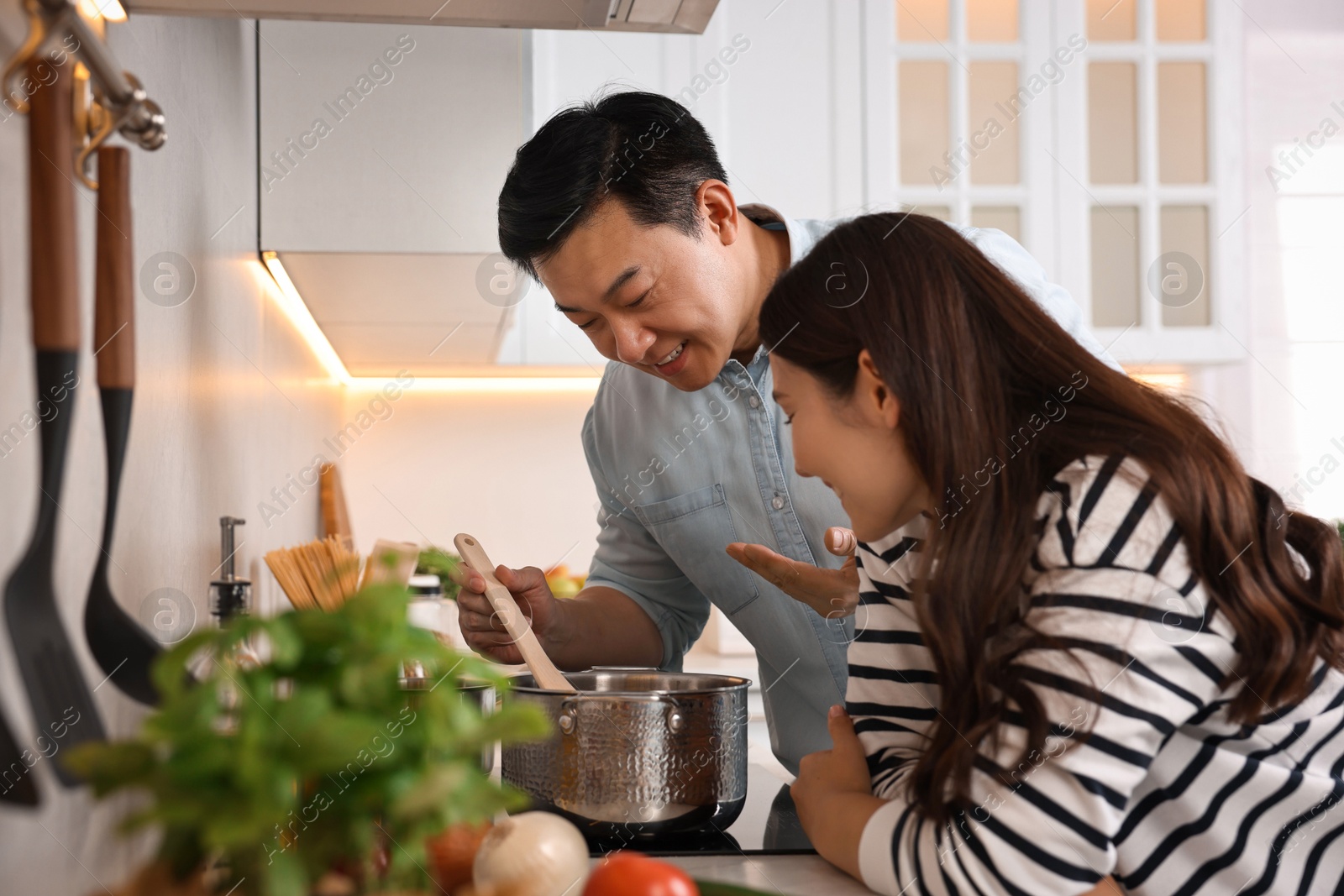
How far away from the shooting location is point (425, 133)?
4.45 feet

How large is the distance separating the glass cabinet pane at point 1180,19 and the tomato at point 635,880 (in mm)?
2283

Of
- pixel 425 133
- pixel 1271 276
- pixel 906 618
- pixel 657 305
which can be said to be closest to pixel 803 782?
pixel 906 618

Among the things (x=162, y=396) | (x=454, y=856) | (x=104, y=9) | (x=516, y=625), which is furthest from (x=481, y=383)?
(x=454, y=856)

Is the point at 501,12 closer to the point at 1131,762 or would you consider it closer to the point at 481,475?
the point at 1131,762

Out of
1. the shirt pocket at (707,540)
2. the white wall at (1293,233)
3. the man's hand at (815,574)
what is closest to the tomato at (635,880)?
the man's hand at (815,574)

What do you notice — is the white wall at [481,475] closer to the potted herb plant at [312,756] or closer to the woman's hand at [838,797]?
the woman's hand at [838,797]

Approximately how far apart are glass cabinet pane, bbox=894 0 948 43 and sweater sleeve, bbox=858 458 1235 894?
1715 mm

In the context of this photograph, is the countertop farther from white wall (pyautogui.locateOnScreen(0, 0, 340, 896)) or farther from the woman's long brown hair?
white wall (pyautogui.locateOnScreen(0, 0, 340, 896))

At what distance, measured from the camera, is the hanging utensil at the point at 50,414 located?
49cm

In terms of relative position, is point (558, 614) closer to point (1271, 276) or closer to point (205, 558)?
point (205, 558)

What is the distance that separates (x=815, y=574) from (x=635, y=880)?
574mm

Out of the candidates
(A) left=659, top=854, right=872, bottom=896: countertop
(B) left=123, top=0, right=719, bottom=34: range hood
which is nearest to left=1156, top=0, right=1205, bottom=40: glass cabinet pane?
(B) left=123, top=0, right=719, bottom=34: range hood

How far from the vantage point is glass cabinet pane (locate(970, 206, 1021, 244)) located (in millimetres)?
2270

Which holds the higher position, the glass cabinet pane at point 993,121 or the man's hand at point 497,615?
the glass cabinet pane at point 993,121
